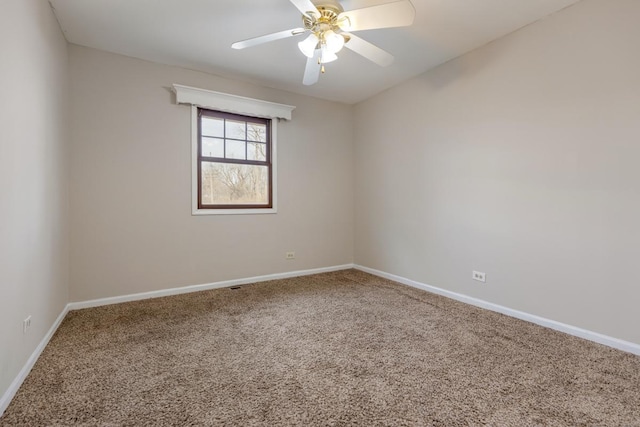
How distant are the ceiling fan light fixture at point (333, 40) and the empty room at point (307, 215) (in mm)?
16

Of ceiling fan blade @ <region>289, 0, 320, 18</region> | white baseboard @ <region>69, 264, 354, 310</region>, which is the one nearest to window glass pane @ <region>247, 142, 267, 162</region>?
white baseboard @ <region>69, 264, 354, 310</region>

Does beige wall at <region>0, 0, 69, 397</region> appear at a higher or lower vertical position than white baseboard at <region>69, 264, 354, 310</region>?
higher

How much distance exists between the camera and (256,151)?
407cm

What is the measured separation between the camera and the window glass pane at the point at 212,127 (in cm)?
372

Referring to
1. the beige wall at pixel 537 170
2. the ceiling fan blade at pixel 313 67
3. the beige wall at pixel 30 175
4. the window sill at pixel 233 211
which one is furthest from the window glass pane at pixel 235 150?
the beige wall at pixel 537 170

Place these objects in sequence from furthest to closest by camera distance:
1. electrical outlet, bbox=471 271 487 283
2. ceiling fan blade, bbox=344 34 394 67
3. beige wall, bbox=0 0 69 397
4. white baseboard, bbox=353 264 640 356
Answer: electrical outlet, bbox=471 271 487 283
ceiling fan blade, bbox=344 34 394 67
white baseboard, bbox=353 264 640 356
beige wall, bbox=0 0 69 397

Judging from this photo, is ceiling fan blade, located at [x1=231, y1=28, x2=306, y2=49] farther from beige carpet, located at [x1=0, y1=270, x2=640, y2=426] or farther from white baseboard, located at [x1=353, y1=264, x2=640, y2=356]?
white baseboard, located at [x1=353, y1=264, x2=640, y2=356]

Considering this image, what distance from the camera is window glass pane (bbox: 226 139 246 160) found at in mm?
3888

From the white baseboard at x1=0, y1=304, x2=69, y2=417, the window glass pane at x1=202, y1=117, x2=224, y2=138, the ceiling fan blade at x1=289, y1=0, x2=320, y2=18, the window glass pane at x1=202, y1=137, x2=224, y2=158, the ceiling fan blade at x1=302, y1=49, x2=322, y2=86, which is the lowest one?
the white baseboard at x1=0, y1=304, x2=69, y2=417

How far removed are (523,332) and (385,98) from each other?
3.28 metres

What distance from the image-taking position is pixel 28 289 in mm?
1914

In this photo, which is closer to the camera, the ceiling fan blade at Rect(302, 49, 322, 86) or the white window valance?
the ceiling fan blade at Rect(302, 49, 322, 86)

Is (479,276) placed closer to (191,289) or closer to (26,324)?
(191,289)

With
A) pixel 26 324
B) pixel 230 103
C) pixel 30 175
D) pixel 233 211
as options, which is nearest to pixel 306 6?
pixel 230 103
